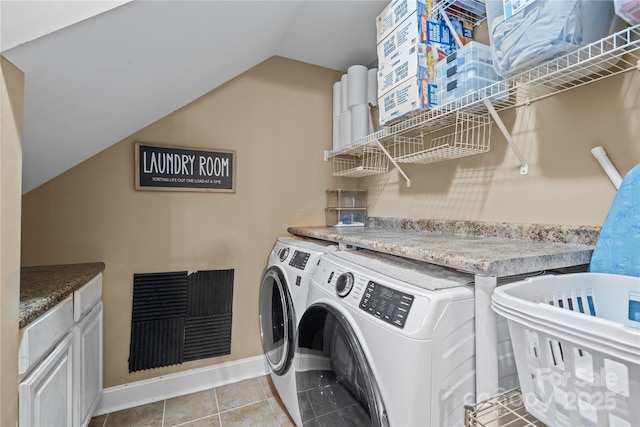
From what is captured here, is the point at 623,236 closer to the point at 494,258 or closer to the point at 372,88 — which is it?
the point at 494,258

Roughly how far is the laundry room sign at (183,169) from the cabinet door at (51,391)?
3.36ft

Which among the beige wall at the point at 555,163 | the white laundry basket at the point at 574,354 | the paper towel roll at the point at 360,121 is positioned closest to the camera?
the white laundry basket at the point at 574,354

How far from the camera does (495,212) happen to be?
146cm

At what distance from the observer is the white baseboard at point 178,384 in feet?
6.00

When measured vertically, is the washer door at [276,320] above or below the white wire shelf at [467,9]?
below

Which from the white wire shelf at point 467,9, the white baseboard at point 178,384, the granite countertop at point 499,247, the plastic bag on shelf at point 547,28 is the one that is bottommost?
the white baseboard at point 178,384

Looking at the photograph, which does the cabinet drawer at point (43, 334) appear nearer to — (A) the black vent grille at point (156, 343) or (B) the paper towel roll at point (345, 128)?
(A) the black vent grille at point (156, 343)

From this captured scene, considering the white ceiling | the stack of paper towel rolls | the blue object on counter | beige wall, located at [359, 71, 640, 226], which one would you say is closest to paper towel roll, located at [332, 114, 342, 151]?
the stack of paper towel rolls

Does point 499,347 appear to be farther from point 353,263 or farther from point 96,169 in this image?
point 96,169

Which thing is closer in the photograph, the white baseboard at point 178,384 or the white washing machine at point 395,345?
the white washing machine at point 395,345

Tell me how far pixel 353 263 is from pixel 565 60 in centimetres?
100

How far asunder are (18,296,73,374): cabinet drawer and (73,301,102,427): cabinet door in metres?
→ 0.16

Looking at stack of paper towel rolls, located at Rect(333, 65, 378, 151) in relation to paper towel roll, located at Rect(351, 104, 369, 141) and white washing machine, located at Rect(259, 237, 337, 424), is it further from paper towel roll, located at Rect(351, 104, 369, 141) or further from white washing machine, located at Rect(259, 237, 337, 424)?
white washing machine, located at Rect(259, 237, 337, 424)

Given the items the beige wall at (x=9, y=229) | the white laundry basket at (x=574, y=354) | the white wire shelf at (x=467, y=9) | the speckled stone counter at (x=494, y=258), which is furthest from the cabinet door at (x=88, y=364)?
the white wire shelf at (x=467, y=9)
